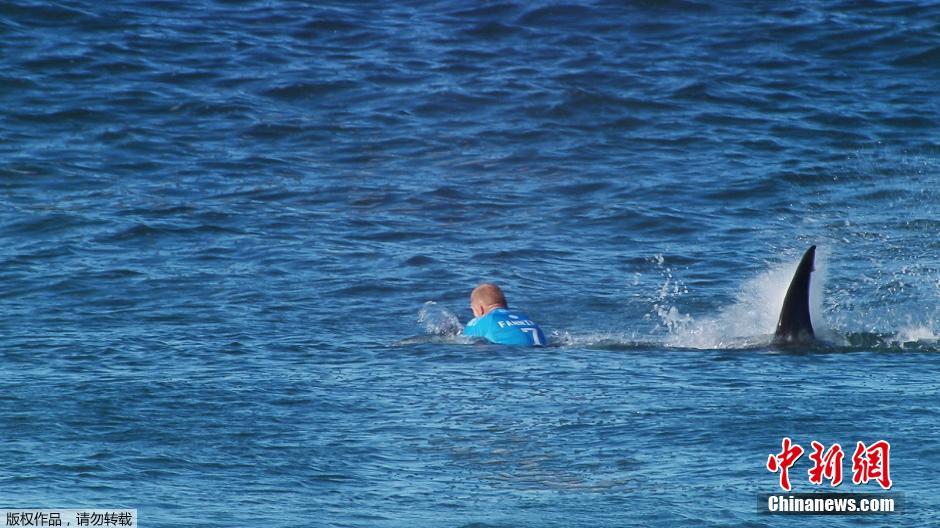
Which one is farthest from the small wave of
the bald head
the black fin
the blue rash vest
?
the black fin

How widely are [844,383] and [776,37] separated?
53.8ft

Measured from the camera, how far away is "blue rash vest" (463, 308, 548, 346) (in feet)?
39.4

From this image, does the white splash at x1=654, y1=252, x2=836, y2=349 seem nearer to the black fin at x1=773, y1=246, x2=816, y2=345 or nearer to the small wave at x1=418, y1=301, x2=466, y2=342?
the black fin at x1=773, y1=246, x2=816, y2=345

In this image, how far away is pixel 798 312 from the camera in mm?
11797

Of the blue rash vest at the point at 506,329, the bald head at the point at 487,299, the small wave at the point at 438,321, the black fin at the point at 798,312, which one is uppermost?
the small wave at the point at 438,321

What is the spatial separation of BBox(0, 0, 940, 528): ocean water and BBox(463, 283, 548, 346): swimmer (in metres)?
0.25

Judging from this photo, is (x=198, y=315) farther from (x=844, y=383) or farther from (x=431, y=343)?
(x=844, y=383)

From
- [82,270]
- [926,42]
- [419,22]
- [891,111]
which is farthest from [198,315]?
[926,42]

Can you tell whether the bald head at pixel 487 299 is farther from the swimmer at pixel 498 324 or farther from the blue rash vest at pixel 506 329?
the blue rash vest at pixel 506 329

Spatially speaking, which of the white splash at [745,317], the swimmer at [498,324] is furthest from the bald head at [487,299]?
the white splash at [745,317]

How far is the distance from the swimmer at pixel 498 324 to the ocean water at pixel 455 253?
25 cm

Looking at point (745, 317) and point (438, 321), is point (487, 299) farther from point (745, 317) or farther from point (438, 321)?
point (745, 317)

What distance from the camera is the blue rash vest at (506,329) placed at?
12.0 meters

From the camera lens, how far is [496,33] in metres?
26.3
